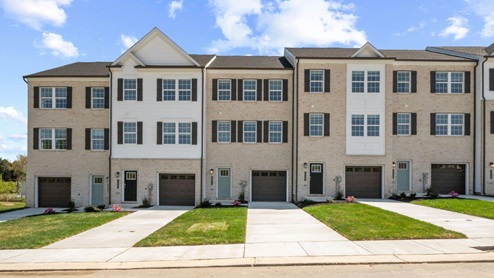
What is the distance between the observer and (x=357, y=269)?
31.5 feet

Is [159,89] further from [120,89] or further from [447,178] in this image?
[447,178]

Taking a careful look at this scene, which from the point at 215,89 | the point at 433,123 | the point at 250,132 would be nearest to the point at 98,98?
the point at 215,89

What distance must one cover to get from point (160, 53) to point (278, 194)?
12844 mm

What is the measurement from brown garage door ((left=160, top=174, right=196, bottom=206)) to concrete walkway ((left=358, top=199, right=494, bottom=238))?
39.2 feet

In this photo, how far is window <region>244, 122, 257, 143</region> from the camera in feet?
85.9

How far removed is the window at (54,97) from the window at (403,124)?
23.9 meters

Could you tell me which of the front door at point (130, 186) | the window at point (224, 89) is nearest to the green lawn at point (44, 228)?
the front door at point (130, 186)

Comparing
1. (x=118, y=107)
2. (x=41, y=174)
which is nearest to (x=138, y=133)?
(x=118, y=107)

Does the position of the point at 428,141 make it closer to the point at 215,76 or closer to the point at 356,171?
the point at 356,171

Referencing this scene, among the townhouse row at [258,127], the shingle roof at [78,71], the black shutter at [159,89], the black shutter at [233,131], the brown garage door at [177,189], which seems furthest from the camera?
the shingle roof at [78,71]

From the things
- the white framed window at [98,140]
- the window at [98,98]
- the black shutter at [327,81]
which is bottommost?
the white framed window at [98,140]

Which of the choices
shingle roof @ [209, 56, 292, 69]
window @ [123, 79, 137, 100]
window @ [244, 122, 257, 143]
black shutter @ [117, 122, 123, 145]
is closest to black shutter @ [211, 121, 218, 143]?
window @ [244, 122, 257, 143]

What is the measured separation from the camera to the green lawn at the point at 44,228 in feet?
44.8

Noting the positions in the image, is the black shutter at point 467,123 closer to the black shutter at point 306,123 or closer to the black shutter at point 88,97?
the black shutter at point 306,123
